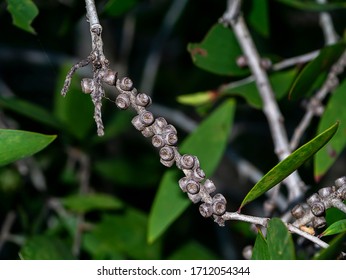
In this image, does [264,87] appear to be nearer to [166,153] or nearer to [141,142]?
[166,153]

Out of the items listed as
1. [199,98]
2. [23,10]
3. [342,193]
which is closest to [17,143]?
[23,10]

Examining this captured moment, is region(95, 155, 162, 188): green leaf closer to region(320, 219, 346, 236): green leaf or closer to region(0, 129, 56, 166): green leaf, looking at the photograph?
region(0, 129, 56, 166): green leaf

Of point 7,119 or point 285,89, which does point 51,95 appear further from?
point 285,89

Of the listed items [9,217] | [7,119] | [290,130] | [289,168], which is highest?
[290,130]

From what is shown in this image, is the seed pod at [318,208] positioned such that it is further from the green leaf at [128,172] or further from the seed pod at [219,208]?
the green leaf at [128,172]
